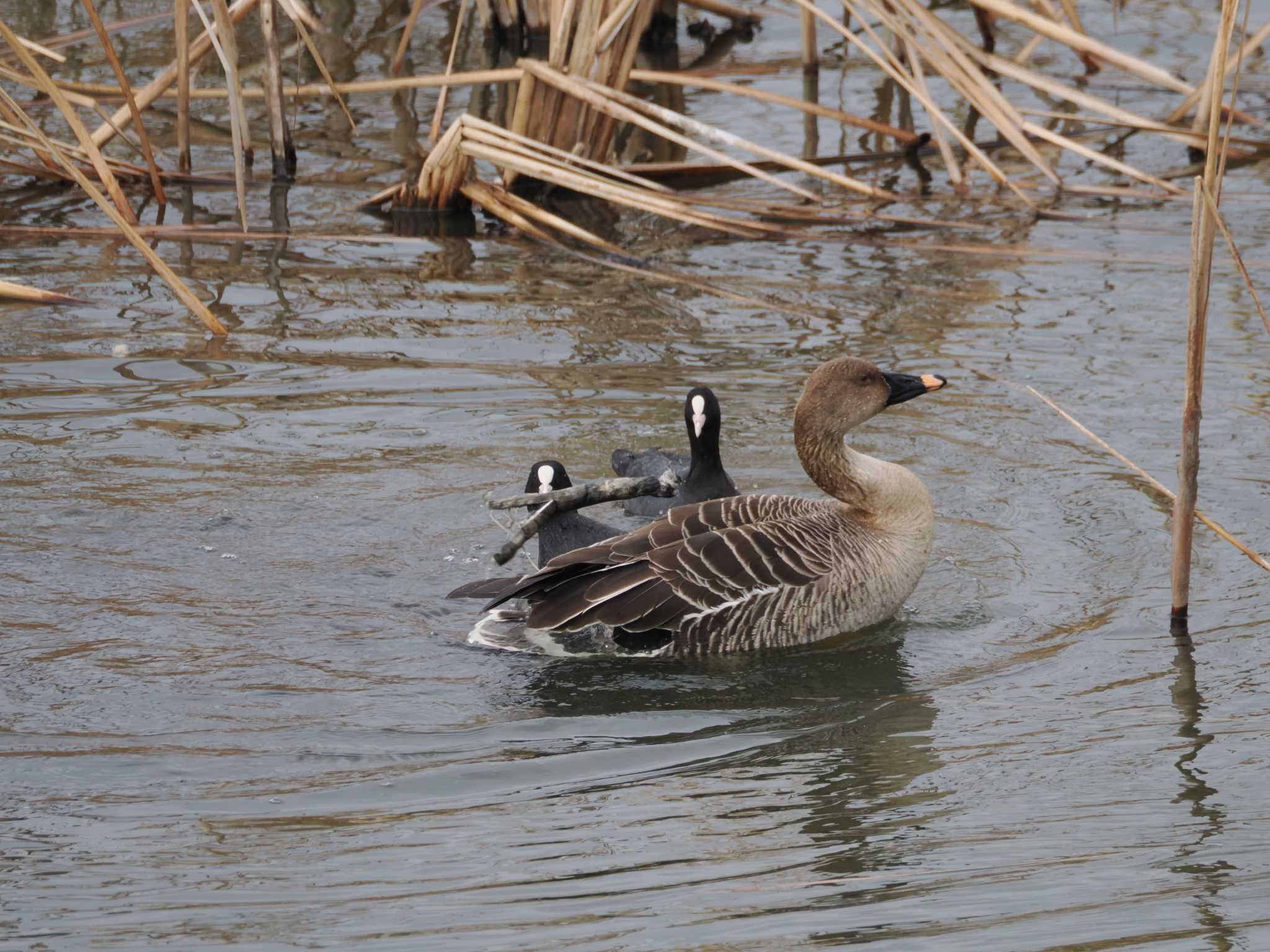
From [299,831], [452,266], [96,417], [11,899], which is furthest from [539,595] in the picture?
[452,266]

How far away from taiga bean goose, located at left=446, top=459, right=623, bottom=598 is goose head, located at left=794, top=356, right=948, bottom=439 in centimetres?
123

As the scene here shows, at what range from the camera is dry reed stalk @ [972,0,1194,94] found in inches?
462

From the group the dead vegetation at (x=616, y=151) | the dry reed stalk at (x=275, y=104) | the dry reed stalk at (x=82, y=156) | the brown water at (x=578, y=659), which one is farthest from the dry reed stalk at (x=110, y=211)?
the dry reed stalk at (x=275, y=104)

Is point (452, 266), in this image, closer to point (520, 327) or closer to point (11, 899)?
point (520, 327)

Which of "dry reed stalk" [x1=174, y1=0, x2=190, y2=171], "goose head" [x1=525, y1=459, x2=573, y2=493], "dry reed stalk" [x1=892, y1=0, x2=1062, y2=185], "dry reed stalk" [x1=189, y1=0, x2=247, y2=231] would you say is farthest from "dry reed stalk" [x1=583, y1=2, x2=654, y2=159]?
"goose head" [x1=525, y1=459, x2=573, y2=493]

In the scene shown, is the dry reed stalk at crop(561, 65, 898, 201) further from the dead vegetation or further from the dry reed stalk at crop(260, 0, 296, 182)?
the dry reed stalk at crop(260, 0, 296, 182)

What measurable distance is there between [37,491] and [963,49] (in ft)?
25.8

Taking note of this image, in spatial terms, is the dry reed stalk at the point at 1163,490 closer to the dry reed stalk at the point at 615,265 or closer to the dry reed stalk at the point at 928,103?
the dry reed stalk at the point at 615,265

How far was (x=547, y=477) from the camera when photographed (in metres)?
7.79

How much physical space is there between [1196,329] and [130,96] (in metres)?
7.60

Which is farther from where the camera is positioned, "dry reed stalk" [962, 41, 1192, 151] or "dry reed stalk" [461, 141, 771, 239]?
"dry reed stalk" [962, 41, 1192, 151]

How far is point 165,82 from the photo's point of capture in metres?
12.5

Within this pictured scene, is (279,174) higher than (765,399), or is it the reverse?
(279,174)

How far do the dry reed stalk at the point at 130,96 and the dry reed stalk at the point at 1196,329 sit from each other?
6389 millimetres
